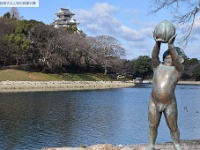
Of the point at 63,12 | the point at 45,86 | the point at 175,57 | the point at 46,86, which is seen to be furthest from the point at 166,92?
the point at 63,12

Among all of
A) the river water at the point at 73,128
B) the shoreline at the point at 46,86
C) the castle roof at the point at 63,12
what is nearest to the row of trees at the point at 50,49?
the shoreline at the point at 46,86

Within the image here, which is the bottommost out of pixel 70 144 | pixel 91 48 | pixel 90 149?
pixel 70 144

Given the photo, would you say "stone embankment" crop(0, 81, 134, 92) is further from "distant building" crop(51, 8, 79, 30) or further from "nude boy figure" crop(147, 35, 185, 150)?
"nude boy figure" crop(147, 35, 185, 150)

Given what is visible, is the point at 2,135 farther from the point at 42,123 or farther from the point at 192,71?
the point at 192,71

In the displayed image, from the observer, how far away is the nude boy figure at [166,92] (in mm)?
5285

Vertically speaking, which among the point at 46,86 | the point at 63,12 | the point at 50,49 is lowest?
the point at 46,86

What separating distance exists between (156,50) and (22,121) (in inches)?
622

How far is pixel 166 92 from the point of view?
528 cm

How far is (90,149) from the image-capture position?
743 cm

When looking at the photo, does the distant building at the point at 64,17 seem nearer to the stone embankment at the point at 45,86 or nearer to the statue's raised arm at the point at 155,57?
the stone embankment at the point at 45,86

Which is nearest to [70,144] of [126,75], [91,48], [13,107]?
[13,107]

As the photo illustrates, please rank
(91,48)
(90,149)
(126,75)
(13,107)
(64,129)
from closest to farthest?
(90,149) < (64,129) < (13,107) < (91,48) < (126,75)

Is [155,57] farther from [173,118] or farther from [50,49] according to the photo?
[50,49]

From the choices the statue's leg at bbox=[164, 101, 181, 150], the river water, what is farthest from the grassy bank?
the statue's leg at bbox=[164, 101, 181, 150]
